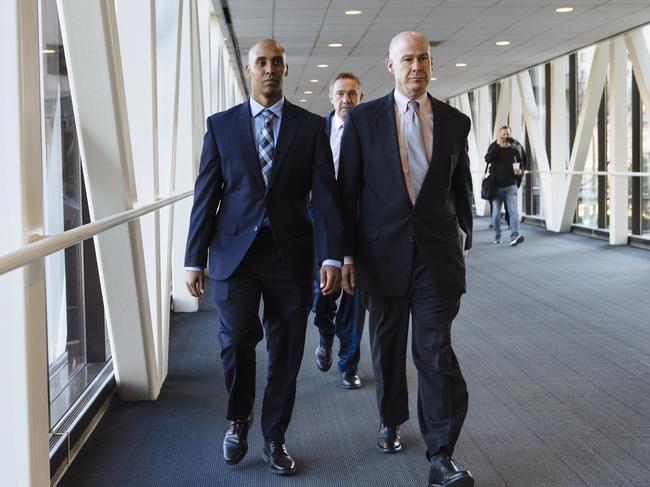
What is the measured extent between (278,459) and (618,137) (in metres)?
10.6

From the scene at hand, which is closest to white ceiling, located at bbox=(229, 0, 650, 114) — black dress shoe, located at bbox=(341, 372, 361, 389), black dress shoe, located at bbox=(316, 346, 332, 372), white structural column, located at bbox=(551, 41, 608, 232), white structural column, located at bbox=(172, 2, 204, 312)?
white structural column, located at bbox=(551, 41, 608, 232)

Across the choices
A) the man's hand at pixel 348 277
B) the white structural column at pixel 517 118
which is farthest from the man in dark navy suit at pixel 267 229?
the white structural column at pixel 517 118

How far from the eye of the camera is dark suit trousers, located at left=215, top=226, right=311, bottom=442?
11.7ft

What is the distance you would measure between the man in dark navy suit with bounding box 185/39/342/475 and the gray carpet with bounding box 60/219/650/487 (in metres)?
0.30

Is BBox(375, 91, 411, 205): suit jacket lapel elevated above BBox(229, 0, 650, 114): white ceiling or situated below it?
below

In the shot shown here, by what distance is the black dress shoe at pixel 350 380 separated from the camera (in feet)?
16.4

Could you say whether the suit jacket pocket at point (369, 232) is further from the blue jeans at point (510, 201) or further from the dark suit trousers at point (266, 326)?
the blue jeans at point (510, 201)

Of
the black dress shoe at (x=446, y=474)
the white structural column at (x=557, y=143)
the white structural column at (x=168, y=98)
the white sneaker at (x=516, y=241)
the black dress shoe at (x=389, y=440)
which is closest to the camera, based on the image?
the black dress shoe at (x=446, y=474)

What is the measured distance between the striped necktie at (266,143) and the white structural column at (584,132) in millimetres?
10981

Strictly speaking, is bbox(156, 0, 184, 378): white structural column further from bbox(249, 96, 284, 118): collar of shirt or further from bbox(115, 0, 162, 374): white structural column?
bbox(249, 96, 284, 118): collar of shirt

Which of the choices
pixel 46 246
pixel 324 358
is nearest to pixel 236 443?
pixel 46 246

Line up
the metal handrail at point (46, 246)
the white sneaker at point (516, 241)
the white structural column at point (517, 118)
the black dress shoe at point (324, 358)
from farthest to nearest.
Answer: the white structural column at point (517, 118)
the white sneaker at point (516, 241)
the black dress shoe at point (324, 358)
the metal handrail at point (46, 246)

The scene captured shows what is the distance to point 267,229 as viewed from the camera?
11.6 feet

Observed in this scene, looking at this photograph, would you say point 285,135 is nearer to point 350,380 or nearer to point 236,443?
point 236,443
